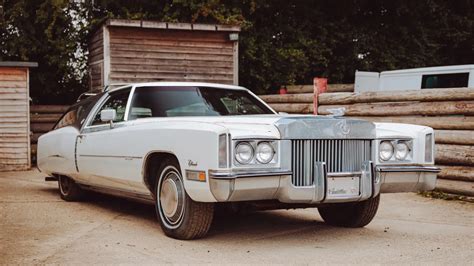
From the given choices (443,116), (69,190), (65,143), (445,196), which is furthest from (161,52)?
(445,196)

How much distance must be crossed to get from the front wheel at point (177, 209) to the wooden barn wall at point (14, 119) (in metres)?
9.11

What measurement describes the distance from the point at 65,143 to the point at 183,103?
205 centimetres

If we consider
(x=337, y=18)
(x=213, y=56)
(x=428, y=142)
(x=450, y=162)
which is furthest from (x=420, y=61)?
(x=428, y=142)

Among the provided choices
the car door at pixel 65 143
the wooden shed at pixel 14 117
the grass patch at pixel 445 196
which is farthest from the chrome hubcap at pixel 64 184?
the wooden shed at pixel 14 117

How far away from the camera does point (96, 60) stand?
18.3 m

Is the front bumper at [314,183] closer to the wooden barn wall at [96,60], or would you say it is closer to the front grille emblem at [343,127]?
the front grille emblem at [343,127]

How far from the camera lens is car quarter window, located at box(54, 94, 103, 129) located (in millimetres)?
8406

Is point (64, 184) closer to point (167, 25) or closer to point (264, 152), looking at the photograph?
point (264, 152)

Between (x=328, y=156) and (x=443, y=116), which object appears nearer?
(x=328, y=156)

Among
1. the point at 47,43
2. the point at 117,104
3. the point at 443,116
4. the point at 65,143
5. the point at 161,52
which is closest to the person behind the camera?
the point at 117,104

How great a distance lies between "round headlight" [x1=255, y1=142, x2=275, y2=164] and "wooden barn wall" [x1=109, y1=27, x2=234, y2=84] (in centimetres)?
1183

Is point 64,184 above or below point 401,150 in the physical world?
below

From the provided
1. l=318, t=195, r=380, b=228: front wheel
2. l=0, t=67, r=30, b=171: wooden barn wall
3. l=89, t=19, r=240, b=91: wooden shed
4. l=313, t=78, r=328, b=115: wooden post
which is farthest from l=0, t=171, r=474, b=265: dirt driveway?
l=89, t=19, r=240, b=91: wooden shed

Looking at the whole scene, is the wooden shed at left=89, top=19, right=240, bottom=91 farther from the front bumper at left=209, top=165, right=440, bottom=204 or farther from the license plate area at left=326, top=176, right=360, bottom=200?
the license plate area at left=326, top=176, right=360, bottom=200
